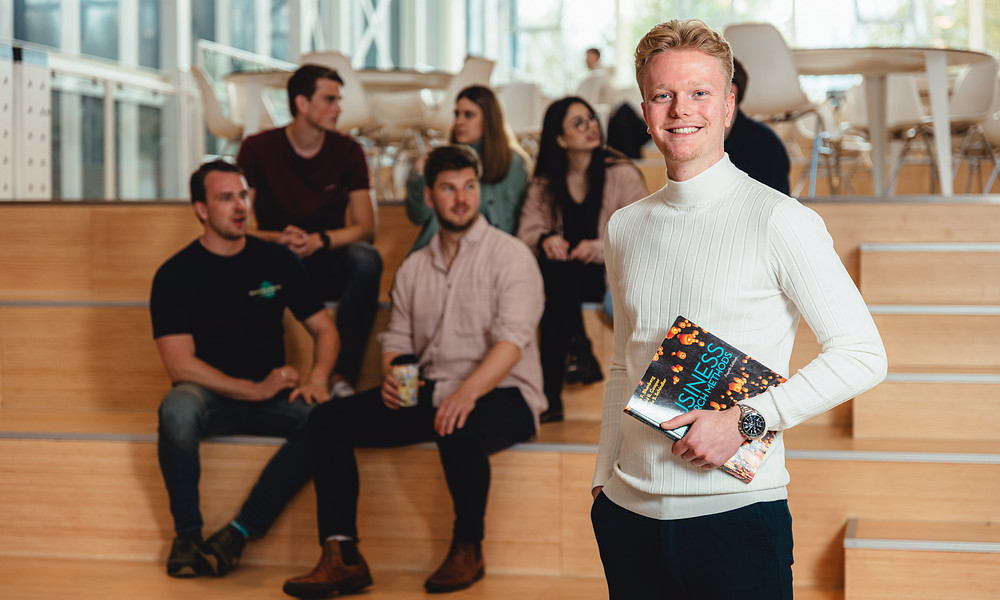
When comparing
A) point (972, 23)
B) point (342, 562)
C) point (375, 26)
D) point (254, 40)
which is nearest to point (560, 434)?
point (342, 562)

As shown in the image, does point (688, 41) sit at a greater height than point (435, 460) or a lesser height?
greater

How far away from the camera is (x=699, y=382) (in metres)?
1.21

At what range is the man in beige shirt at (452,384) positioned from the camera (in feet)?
8.61

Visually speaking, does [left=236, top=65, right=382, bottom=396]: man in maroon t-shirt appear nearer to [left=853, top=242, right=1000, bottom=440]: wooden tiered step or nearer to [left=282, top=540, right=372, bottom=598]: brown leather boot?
[left=282, top=540, right=372, bottom=598]: brown leather boot

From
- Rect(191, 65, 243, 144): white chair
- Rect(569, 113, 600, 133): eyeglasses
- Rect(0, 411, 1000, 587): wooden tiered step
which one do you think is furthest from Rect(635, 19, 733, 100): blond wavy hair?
Rect(191, 65, 243, 144): white chair

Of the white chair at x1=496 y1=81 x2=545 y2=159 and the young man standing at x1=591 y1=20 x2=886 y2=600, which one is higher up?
the white chair at x1=496 y1=81 x2=545 y2=159

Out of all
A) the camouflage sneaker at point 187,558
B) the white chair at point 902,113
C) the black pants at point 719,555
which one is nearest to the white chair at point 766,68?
the white chair at point 902,113

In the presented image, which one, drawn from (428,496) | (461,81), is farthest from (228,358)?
(461,81)

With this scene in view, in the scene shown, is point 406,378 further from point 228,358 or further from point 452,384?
point 228,358

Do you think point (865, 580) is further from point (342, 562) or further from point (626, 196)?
point (626, 196)

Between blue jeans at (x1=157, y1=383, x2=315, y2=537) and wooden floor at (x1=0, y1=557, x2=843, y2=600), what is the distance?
0.50 feet

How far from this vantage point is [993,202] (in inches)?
132

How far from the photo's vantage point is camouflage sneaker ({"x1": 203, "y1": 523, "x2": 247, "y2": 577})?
2757 mm

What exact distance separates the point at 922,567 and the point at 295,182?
2.38 metres
